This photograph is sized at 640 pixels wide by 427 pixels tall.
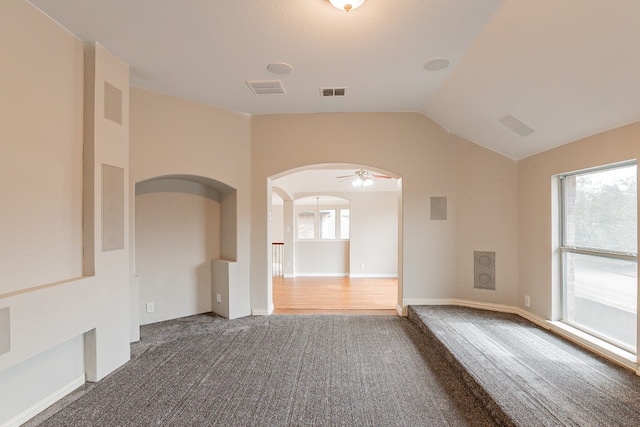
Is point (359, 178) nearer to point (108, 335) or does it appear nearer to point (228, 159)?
point (228, 159)

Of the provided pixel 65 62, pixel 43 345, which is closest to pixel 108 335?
pixel 43 345

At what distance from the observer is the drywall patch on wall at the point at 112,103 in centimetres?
290

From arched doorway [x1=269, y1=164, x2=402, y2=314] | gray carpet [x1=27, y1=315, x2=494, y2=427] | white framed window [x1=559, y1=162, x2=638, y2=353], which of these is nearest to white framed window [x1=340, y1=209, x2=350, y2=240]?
arched doorway [x1=269, y1=164, x2=402, y2=314]

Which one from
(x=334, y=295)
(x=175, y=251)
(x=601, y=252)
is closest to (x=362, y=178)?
(x=334, y=295)

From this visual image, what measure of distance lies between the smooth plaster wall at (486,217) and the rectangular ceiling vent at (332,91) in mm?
1912

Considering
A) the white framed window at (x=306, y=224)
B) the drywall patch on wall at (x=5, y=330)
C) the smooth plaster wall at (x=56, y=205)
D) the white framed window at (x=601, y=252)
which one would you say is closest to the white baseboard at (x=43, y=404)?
the smooth plaster wall at (x=56, y=205)

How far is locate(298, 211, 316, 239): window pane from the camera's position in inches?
431

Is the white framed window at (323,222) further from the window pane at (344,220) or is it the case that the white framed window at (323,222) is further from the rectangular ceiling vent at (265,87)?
the rectangular ceiling vent at (265,87)

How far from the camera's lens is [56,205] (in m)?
2.51

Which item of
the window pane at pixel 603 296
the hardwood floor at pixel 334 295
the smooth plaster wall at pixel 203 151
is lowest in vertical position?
the hardwood floor at pixel 334 295

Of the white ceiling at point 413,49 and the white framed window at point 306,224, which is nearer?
the white ceiling at point 413,49

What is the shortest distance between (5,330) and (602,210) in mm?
5070

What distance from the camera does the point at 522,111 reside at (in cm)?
321

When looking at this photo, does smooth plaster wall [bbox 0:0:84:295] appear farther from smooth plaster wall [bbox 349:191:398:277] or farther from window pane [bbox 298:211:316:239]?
window pane [bbox 298:211:316:239]
